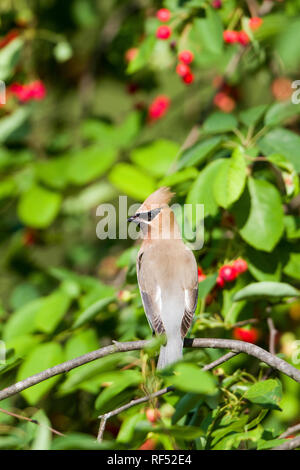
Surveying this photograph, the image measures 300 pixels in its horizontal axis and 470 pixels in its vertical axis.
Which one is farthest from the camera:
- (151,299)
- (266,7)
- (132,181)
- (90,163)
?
(90,163)

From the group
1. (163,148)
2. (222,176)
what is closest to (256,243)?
(222,176)

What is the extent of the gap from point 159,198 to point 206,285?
365mm

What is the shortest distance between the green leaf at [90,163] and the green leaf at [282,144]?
0.93m

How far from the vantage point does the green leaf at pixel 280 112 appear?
2.20 meters

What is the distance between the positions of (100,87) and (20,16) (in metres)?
1.04

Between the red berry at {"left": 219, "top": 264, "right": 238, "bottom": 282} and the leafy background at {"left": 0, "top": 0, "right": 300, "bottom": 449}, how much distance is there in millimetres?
59

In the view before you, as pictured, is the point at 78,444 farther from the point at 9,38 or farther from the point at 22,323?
the point at 9,38

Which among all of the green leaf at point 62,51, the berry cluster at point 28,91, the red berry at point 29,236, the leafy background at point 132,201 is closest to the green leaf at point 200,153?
the leafy background at point 132,201

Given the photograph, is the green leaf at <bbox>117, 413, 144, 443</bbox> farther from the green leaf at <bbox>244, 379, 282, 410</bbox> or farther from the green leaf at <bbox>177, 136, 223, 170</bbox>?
the green leaf at <bbox>177, 136, 223, 170</bbox>

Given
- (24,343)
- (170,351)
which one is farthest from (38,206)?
(170,351)

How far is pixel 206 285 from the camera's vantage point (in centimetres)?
217

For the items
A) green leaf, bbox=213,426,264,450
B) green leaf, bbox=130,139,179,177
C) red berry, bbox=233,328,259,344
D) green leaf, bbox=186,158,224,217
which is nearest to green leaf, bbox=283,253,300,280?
red berry, bbox=233,328,259,344

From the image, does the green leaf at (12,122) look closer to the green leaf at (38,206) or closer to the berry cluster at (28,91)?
the berry cluster at (28,91)

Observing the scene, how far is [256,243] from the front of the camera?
2113mm
